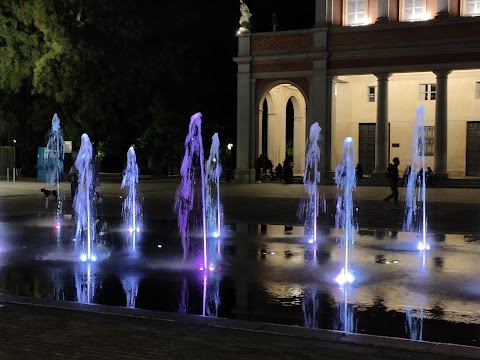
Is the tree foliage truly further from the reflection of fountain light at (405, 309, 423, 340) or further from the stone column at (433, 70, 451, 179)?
the reflection of fountain light at (405, 309, 423, 340)

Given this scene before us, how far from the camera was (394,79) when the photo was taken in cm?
4175

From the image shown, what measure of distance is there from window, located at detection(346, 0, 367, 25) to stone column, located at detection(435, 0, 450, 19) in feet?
13.7

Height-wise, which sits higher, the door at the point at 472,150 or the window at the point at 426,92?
the window at the point at 426,92

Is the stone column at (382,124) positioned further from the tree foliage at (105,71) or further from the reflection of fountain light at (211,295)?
the reflection of fountain light at (211,295)

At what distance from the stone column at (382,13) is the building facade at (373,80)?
0.06 m

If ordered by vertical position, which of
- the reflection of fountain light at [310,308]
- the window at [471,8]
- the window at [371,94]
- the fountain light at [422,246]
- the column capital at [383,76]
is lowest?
the reflection of fountain light at [310,308]

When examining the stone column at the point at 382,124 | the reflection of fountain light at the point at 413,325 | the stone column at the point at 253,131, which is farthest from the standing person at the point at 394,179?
the stone column at the point at 253,131

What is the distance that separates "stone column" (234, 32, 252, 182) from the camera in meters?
41.1

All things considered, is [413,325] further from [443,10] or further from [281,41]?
[281,41]

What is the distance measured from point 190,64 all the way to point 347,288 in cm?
4080

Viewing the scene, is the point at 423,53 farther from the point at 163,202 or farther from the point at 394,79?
the point at 163,202

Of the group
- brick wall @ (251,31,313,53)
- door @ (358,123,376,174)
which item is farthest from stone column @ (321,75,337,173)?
door @ (358,123,376,174)

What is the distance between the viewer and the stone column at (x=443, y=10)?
117 ft

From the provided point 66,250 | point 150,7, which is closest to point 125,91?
point 150,7
